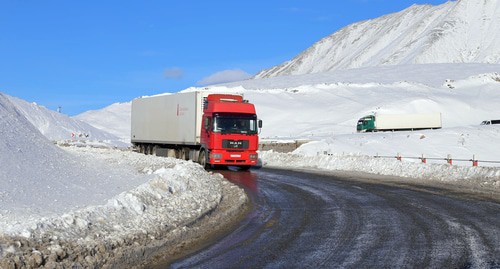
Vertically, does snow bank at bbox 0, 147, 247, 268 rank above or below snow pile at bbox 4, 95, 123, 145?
below

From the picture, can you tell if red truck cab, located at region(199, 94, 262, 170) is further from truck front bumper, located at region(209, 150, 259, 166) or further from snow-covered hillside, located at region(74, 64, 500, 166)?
snow-covered hillside, located at region(74, 64, 500, 166)

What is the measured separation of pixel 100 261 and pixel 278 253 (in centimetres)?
268

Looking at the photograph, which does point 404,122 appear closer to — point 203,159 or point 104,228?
point 203,159

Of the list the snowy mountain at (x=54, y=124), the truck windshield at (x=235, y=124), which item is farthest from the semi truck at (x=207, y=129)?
the snowy mountain at (x=54, y=124)

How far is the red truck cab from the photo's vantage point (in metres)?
29.4

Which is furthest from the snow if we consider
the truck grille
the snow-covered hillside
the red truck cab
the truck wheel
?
the truck grille

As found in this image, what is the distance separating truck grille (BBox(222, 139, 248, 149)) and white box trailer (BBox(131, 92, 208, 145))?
10.2 feet

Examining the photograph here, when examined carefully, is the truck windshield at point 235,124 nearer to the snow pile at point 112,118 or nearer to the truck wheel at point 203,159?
the truck wheel at point 203,159

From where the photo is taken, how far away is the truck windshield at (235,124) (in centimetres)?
2944

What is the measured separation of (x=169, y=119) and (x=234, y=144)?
8697mm

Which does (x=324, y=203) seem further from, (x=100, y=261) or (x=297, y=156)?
(x=297, y=156)

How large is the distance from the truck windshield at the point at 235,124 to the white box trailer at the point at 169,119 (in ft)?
10.1

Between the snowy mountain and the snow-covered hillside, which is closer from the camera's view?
the snow-covered hillside

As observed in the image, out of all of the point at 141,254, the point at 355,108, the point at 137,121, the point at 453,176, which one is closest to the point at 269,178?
the point at 453,176
